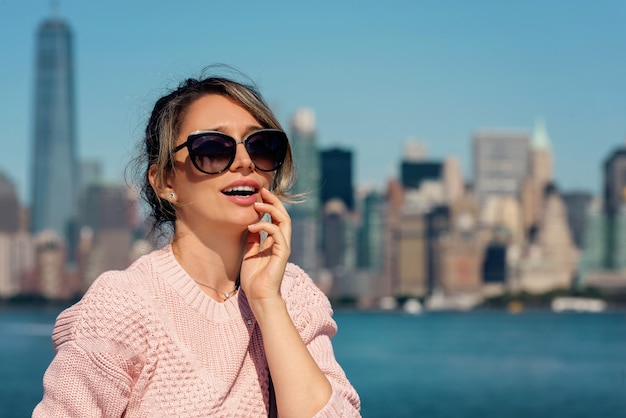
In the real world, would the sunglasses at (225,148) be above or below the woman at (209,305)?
above

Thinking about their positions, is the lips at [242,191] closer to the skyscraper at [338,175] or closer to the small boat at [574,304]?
the small boat at [574,304]

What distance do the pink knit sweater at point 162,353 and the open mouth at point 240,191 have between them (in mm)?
190

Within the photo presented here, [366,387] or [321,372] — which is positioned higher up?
[321,372]

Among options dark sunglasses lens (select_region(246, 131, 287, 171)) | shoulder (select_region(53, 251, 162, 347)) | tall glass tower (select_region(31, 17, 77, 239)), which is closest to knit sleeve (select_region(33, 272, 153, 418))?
shoulder (select_region(53, 251, 162, 347))

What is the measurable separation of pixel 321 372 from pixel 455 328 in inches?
4250

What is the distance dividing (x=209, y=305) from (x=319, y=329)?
26 cm

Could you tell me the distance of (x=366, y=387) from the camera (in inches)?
1639

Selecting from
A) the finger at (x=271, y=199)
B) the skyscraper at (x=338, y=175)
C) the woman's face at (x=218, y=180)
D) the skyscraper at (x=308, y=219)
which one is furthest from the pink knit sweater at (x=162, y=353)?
the skyscraper at (x=338, y=175)

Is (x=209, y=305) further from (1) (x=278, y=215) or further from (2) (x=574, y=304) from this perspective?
(2) (x=574, y=304)

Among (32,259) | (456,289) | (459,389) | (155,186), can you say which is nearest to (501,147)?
(456,289)

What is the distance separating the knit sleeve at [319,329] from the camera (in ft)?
8.45

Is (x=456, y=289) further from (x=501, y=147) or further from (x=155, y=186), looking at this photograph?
(x=155, y=186)

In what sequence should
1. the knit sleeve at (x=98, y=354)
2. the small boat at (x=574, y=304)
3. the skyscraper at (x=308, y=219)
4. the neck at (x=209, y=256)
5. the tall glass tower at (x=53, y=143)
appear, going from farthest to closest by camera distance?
the tall glass tower at (x=53, y=143), the skyscraper at (x=308, y=219), the small boat at (x=574, y=304), the neck at (x=209, y=256), the knit sleeve at (x=98, y=354)

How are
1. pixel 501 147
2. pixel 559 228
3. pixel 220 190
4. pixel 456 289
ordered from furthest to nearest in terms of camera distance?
pixel 501 147, pixel 559 228, pixel 456 289, pixel 220 190
